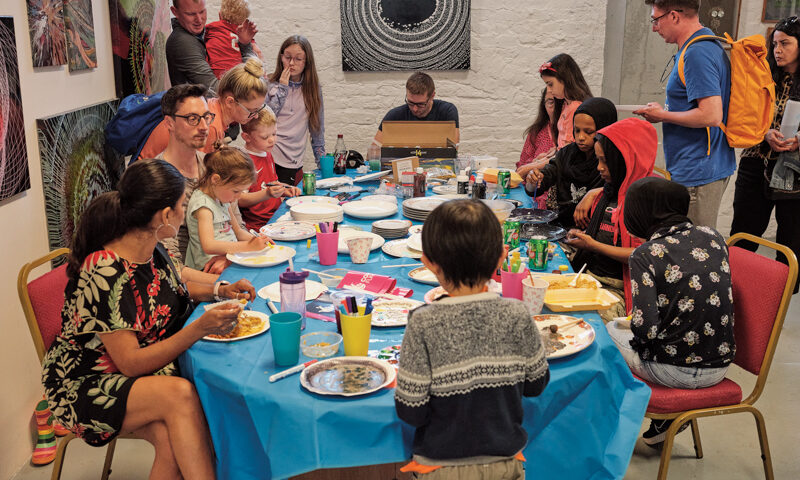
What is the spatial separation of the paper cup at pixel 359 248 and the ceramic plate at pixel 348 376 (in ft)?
2.39

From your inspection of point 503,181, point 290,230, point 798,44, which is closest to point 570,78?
point 503,181

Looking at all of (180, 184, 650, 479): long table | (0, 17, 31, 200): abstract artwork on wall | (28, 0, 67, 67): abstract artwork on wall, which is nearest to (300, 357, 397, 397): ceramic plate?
(180, 184, 650, 479): long table

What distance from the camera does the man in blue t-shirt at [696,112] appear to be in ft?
10.4

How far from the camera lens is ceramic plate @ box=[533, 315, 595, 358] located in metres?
1.67

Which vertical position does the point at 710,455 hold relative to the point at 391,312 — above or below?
below

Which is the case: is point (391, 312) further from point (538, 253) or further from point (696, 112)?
point (696, 112)

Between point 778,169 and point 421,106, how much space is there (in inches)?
86.3

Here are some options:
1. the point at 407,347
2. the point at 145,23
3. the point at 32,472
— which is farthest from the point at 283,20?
the point at 407,347

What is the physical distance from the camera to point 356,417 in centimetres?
148

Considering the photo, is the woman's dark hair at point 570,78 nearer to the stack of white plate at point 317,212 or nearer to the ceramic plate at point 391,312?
the stack of white plate at point 317,212

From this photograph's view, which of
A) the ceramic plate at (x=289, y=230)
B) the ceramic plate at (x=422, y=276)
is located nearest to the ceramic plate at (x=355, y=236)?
the ceramic plate at (x=289, y=230)

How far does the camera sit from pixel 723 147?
132 inches

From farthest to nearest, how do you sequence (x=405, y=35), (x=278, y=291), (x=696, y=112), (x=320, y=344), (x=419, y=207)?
(x=405, y=35)
(x=696, y=112)
(x=419, y=207)
(x=278, y=291)
(x=320, y=344)

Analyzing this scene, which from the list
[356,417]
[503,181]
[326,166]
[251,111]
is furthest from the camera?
[326,166]
